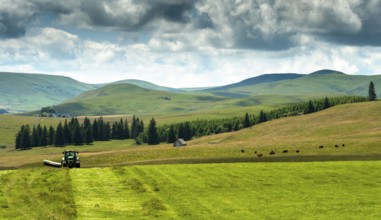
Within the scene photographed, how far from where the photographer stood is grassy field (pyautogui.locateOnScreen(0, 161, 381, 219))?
30.8m

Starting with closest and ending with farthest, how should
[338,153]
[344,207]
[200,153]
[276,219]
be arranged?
[276,219] < [344,207] < [338,153] < [200,153]

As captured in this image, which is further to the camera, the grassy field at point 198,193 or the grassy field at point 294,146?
the grassy field at point 294,146

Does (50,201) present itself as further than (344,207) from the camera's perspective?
Yes

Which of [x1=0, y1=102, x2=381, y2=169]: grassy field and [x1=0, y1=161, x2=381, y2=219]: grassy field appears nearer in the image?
[x1=0, y1=161, x2=381, y2=219]: grassy field

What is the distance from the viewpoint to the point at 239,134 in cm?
A: 17100

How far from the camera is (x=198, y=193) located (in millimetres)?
39406

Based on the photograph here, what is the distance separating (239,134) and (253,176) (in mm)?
121590

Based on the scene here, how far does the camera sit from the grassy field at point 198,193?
30.8m

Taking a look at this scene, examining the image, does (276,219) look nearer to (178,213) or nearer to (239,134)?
(178,213)

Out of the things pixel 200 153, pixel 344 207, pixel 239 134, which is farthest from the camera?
pixel 239 134

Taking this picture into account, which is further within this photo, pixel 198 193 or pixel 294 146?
pixel 294 146

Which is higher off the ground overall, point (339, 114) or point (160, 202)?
point (339, 114)

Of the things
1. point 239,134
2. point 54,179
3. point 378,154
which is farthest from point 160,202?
point 239,134

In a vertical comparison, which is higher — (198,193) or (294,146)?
(294,146)
